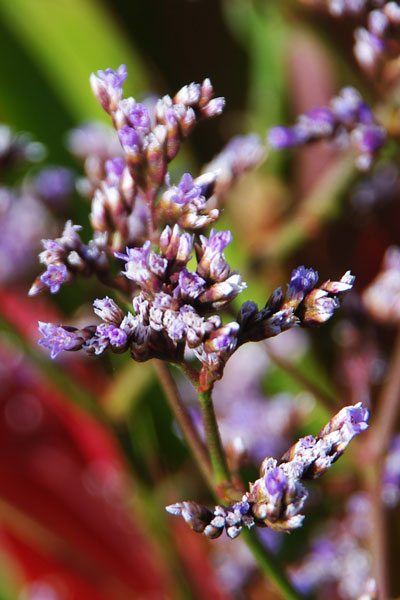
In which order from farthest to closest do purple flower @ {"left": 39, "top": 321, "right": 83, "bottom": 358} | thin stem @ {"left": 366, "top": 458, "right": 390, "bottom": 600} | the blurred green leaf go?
1. the blurred green leaf
2. thin stem @ {"left": 366, "top": 458, "right": 390, "bottom": 600}
3. purple flower @ {"left": 39, "top": 321, "right": 83, "bottom": 358}

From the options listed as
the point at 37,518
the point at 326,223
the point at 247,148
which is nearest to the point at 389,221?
the point at 326,223

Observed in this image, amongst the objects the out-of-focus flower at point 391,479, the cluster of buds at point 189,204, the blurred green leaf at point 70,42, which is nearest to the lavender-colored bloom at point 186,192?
the cluster of buds at point 189,204

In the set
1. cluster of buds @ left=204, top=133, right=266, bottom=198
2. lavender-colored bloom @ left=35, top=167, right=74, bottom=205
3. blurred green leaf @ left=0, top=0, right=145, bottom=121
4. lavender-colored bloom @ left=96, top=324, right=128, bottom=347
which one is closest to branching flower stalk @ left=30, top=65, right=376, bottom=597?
lavender-colored bloom @ left=96, top=324, right=128, bottom=347

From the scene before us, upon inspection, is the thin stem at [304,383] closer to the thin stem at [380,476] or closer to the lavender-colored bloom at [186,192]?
the thin stem at [380,476]

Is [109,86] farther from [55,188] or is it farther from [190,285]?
Answer: [55,188]

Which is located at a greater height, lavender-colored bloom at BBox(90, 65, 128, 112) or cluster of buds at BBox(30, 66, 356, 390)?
lavender-colored bloom at BBox(90, 65, 128, 112)

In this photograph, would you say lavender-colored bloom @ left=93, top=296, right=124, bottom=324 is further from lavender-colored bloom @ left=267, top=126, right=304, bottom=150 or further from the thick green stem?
lavender-colored bloom @ left=267, top=126, right=304, bottom=150
